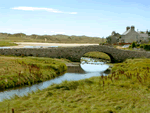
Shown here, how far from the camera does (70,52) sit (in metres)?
45.7

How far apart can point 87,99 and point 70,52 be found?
32.3 meters

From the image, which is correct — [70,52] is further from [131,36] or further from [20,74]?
[131,36]

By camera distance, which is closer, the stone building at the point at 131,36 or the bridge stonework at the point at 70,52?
the bridge stonework at the point at 70,52

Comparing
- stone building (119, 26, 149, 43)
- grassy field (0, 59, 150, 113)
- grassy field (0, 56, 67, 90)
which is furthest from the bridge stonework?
stone building (119, 26, 149, 43)

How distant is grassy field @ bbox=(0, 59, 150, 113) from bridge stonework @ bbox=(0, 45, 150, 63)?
26005mm

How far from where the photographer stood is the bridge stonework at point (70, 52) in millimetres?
41344

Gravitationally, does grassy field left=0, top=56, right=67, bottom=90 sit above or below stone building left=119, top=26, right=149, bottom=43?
below

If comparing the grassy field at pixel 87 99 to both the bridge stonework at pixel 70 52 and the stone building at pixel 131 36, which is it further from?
the stone building at pixel 131 36

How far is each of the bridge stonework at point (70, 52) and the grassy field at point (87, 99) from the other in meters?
26.0

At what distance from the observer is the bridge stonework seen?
41.3m

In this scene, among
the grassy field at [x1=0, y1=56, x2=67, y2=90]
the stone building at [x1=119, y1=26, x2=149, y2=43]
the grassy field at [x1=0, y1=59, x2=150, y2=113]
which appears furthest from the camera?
the stone building at [x1=119, y1=26, x2=149, y2=43]

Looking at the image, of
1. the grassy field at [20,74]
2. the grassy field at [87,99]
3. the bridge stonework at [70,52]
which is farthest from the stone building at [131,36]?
the grassy field at [87,99]

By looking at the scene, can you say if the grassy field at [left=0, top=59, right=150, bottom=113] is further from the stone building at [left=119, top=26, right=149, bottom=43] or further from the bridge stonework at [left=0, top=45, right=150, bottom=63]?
the stone building at [left=119, top=26, right=149, bottom=43]

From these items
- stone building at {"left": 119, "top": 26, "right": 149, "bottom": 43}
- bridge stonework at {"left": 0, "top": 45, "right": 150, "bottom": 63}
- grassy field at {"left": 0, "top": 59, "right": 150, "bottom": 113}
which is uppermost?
stone building at {"left": 119, "top": 26, "right": 149, "bottom": 43}
